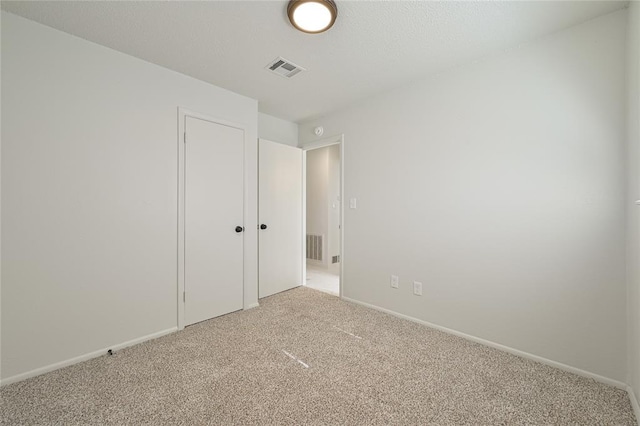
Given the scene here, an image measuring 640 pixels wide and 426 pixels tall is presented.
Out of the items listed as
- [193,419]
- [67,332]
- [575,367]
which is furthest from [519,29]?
[67,332]

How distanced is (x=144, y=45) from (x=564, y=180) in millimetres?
3265

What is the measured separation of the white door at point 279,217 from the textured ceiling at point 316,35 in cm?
110

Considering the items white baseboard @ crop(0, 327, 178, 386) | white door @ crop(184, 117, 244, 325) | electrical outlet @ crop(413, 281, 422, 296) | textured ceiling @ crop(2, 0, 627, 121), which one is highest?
textured ceiling @ crop(2, 0, 627, 121)

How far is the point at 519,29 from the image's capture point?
185 cm

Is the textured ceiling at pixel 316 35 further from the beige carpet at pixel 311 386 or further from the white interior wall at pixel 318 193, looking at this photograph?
the white interior wall at pixel 318 193

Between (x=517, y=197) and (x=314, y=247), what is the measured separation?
12.3 feet

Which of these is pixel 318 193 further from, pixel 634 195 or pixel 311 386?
pixel 634 195

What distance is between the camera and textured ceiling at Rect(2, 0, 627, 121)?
1658mm

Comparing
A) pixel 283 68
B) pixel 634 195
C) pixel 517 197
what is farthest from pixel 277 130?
pixel 634 195

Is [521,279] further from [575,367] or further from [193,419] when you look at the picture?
[193,419]

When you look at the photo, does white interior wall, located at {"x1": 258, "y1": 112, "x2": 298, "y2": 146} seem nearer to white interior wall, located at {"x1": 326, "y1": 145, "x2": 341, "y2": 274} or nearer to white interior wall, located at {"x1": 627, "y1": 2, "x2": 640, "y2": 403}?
white interior wall, located at {"x1": 326, "y1": 145, "x2": 341, "y2": 274}

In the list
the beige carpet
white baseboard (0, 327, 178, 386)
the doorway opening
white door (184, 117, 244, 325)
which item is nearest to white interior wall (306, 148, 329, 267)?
the doorway opening

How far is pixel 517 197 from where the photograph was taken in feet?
6.67

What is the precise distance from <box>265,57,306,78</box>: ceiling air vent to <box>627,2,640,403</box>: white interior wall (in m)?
2.15
